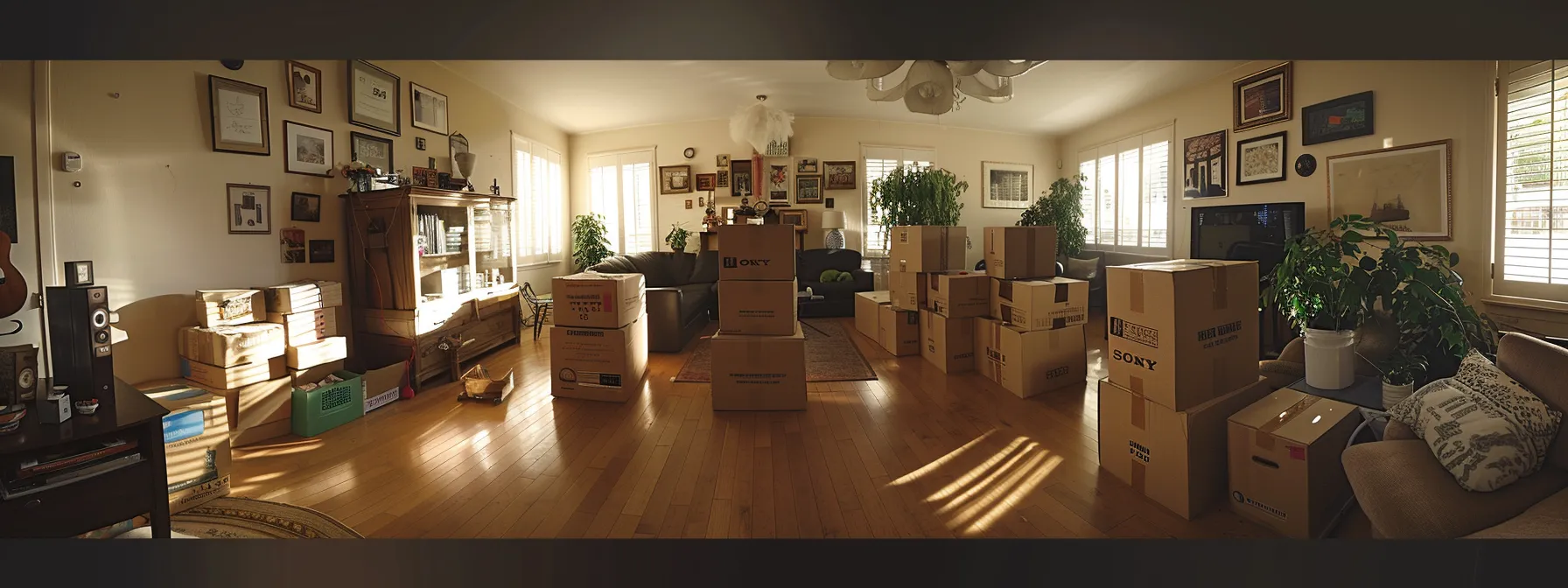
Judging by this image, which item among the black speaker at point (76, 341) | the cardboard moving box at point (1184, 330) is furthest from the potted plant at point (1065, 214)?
the black speaker at point (76, 341)

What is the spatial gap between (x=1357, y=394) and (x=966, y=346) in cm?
174

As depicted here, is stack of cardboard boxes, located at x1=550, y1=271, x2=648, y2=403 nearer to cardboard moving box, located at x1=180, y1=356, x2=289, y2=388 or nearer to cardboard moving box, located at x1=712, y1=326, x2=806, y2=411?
cardboard moving box, located at x1=712, y1=326, x2=806, y2=411

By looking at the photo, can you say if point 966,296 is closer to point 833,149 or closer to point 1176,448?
point 1176,448

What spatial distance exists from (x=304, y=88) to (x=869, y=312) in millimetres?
3524

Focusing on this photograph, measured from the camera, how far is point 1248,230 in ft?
12.6

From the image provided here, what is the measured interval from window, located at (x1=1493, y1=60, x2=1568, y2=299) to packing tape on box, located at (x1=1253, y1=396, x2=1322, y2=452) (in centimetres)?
158

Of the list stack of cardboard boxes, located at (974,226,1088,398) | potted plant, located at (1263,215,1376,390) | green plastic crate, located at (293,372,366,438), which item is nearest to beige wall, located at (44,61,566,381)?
green plastic crate, located at (293,372,366,438)

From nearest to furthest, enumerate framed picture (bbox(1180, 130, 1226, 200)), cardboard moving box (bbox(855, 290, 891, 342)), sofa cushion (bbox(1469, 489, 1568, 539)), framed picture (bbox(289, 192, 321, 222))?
1. sofa cushion (bbox(1469, 489, 1568, 539))
2. framed picture (bbox(289, 192, 321, 222))
3. cardboard moving box (bbox(855, 290, 891, 342))
4. framed picture (bbox(1180, 130, 1226, 200))

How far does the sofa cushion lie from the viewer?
3.20ft

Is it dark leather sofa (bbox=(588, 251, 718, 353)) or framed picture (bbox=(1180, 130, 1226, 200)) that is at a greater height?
framed picture (bbox=(1180, 130, 1226, 200))

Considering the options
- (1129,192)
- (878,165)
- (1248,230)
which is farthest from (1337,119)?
(878,165)

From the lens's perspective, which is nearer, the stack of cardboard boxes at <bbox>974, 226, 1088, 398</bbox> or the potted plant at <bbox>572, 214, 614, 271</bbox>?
the stack of cardboard boxes at <bbox>974, 226, 1088, 398</bbox>

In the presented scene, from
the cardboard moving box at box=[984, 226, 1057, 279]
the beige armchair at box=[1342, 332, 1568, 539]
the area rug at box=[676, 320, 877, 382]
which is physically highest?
the cardboard moving box at box=[984, 226, 1057, 279]
